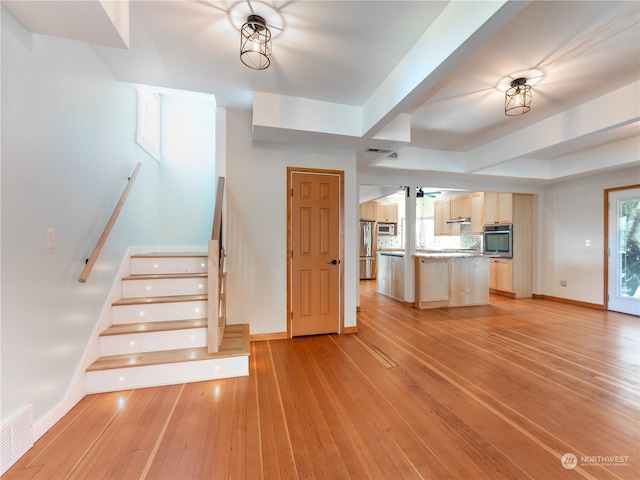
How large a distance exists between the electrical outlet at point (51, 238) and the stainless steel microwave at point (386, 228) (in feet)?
26.0

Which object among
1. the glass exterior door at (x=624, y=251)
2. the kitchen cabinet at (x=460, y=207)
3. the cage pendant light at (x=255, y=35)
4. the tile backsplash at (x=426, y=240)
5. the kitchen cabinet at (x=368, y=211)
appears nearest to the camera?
the cage pendant light at (x=255, y=35)

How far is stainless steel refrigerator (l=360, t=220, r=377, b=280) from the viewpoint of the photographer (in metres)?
8.34

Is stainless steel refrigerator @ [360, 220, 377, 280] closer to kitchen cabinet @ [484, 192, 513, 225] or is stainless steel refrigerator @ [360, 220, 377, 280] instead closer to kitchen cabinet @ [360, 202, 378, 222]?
kitchen cabinet @ [360, 202, 378, 222]

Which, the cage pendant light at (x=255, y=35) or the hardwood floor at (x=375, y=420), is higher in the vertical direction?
the cage pendant light at (x=255, y=35)

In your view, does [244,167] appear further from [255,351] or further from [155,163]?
[255,351]

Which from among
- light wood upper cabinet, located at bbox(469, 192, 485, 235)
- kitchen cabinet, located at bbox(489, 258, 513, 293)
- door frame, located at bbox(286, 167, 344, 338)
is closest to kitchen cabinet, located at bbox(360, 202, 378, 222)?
light wood upper cabinet, located at bbox(469, 192, 485, 235)

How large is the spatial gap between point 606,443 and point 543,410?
344 mm

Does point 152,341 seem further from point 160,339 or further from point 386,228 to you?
point 386,228

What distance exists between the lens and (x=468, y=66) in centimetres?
239

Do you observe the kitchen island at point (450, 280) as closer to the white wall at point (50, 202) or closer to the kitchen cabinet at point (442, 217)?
the kitchen cabinet at point (442, 217)

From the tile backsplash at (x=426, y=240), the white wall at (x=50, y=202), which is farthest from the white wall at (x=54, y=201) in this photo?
the tile backsplash at (x=426, y=240)

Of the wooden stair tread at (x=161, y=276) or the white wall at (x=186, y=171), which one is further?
the white wall at (x=186, y=171)

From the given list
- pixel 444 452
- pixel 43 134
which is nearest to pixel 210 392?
pixel 444 452

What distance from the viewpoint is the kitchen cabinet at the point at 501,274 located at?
5.98 m
